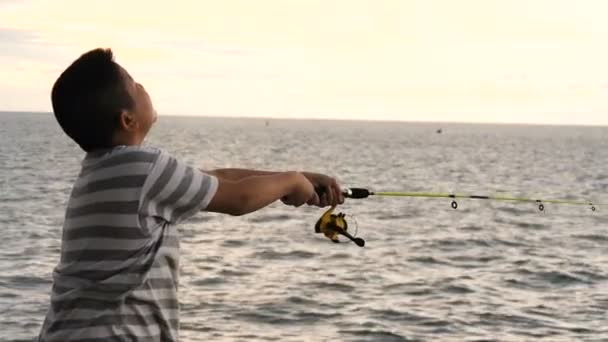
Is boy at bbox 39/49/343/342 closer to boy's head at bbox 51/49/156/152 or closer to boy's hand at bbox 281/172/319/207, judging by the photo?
boy's head at bbox 51/49/156/152

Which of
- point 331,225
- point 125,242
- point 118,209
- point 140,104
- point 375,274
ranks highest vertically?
point 140,104

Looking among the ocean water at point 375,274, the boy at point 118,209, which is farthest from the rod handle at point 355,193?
the ocean water at point 375,274

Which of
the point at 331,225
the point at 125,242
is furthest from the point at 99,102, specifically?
the point at 331,225

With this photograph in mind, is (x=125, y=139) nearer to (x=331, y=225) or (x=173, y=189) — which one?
(x=173, y=189)

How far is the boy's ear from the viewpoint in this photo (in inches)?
124

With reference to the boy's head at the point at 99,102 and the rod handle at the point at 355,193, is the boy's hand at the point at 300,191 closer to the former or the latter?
the boy's head at the point at 99,102

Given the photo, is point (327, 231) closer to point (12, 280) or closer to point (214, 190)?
point (214, 190)

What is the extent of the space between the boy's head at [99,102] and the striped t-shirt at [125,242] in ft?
0.21

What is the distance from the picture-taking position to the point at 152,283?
3160mm

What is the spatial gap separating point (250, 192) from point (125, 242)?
439 millimetres

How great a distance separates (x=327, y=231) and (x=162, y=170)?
1725mm

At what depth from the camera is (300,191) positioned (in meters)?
3.43

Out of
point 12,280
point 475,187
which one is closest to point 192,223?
point 12,280

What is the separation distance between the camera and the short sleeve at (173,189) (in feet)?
10.1
